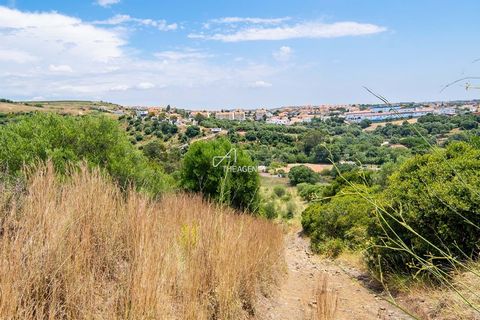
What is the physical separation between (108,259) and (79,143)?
9.31 metres

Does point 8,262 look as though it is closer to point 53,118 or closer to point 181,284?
point 181,284

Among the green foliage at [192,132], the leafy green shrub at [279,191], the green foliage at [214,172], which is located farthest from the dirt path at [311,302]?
the green foliage at [192,132]

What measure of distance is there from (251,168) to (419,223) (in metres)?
11.8

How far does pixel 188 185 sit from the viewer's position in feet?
55.1

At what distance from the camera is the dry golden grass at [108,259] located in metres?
2.14

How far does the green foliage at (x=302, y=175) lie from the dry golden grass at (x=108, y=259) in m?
34.6

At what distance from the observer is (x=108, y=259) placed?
2.77 meters

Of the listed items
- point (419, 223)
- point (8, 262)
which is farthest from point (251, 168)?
point (8, 262)

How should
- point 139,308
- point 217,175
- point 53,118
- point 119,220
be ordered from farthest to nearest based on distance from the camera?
1. point 217,175
2. point 53,118
3. point 119,220
4. point 139,308

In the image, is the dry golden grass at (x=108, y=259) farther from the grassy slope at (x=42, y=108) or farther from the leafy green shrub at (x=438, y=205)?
the grassy slope at (x=42, y=108)

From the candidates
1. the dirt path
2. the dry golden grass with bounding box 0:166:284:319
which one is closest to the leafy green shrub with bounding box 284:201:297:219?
the dirt path

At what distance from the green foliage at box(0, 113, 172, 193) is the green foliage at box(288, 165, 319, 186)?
2654cm

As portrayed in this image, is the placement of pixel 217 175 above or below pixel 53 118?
below

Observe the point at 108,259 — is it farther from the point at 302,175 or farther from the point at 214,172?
the point at 302,175
